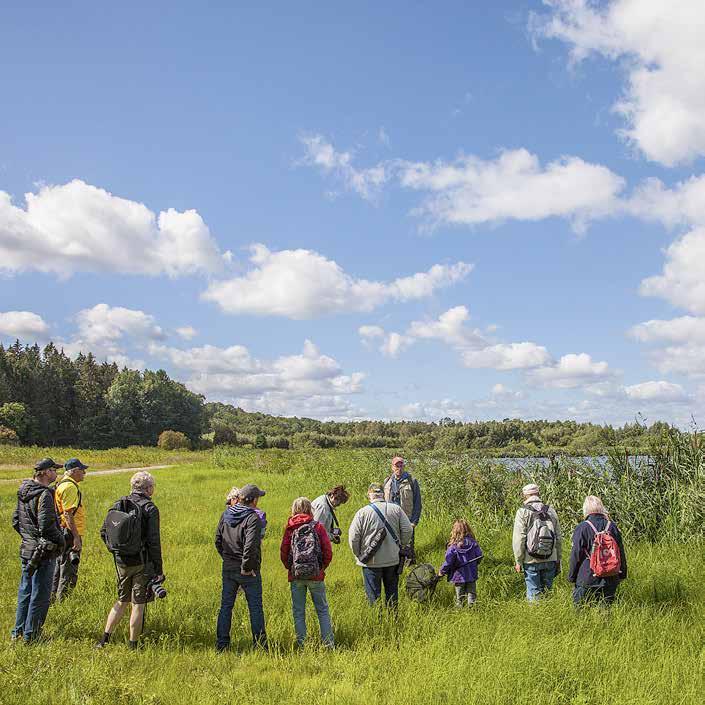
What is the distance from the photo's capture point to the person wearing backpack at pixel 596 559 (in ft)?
23.2

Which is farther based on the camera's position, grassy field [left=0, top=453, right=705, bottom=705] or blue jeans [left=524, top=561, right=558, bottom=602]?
blue jeans [left=524, top=561, right=558, bottom=602]

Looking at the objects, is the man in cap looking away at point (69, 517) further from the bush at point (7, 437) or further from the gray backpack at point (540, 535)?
the bush at point (7, 437)

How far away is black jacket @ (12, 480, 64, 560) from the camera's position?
22.0 ft

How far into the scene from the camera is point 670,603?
8.22 metres

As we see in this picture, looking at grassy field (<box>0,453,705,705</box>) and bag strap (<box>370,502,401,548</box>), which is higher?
bag strap (<box>370,502,401,548</box>)

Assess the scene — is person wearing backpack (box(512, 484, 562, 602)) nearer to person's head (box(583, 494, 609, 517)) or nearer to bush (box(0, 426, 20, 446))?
person's head (box(583, 494, 609, 517))

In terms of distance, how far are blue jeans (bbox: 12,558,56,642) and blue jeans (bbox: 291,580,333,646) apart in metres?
2.96

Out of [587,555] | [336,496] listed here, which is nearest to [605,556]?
[587,555]

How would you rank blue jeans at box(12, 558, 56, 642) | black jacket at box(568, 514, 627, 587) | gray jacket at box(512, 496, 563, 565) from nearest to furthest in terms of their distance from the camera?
blue jeans at box(12, 558, 56, 642) < black jacket at box(568, 514, 627, 587) < gray jacket at box(512, 496, 563, 565)

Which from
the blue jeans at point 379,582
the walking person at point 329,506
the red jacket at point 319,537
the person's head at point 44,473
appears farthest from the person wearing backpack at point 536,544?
the person's head at point 44,473

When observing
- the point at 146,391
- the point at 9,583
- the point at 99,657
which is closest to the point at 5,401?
the point at 146,391

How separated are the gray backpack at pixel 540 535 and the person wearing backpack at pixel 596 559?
1.45 ft

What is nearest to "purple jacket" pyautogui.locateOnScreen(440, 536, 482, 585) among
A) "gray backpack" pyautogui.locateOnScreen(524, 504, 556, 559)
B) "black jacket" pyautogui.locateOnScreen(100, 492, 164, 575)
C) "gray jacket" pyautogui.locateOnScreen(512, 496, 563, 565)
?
"gray jacket" pyautogui.locateOnScreen(512, 496, 563, 565)

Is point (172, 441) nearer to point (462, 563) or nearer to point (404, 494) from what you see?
point (404, 494)
